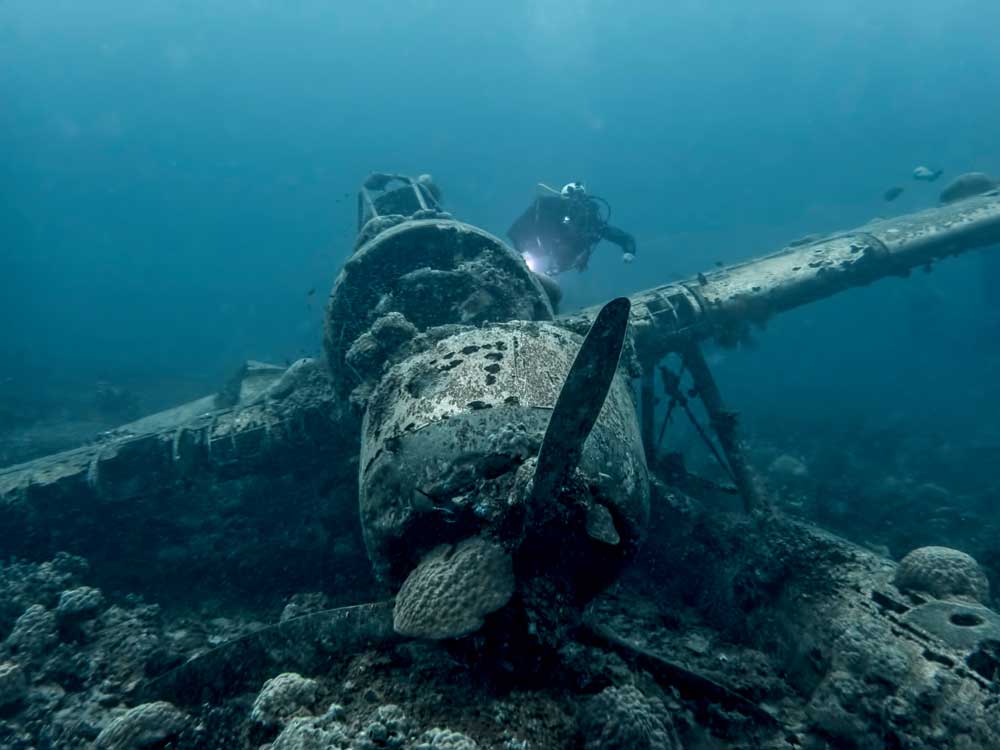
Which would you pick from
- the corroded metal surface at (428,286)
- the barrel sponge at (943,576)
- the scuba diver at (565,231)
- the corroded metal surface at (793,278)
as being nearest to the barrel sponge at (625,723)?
the barrel sponge at (943,576)

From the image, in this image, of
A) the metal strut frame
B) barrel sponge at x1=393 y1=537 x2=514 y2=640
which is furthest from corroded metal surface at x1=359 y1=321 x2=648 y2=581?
the metal strut frame

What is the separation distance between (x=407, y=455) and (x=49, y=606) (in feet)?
20.5

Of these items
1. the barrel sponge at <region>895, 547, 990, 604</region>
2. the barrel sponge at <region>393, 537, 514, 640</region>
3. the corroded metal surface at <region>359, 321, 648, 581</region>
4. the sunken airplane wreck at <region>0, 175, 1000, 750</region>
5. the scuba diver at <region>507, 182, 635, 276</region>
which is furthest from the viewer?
the scuba diver at <region>507, 182, 635, 276</region>

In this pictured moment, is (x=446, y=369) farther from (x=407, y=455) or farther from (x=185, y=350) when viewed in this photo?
(x=185, y=350)

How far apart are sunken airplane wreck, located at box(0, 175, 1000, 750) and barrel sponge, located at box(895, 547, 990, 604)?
0.02 meters

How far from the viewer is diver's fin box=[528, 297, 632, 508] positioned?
2.95 meters

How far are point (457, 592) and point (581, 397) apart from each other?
1.44 m

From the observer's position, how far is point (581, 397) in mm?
3107

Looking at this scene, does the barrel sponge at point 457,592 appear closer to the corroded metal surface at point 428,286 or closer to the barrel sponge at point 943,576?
the corroded metal surface at point 428,286

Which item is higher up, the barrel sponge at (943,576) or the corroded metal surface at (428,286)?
the corroded metal surface at (428,286)

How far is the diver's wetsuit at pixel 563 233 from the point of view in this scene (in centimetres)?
1623

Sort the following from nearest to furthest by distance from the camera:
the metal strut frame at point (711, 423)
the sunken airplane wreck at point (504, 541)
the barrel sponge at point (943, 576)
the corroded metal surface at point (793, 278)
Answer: the sunken airplane wreck at point (504, 541), the barrel sponge at point (943, 576), the metal strut frame at point (711, 423), the corroded metal surface at point (793, 278)

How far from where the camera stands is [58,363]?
169 feet

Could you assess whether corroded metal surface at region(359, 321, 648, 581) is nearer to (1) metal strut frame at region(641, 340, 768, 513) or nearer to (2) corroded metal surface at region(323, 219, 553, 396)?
(2) corroded metal surface at region(323, 219, 553, 396)
